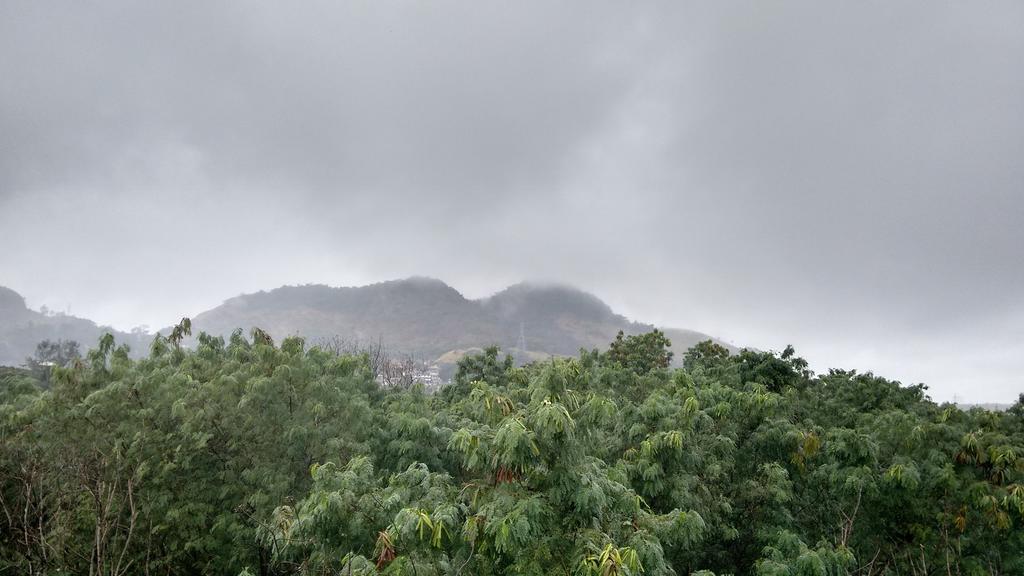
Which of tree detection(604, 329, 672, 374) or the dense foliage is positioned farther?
tree detection(604, 329, 672, 374)

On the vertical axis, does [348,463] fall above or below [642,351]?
below

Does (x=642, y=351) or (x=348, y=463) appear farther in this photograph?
(x=642, y=351)

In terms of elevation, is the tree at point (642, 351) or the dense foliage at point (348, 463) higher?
the tree at point (642, 351)

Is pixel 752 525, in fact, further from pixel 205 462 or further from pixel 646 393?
pixel 205 462

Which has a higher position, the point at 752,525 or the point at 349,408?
the point at 349,408

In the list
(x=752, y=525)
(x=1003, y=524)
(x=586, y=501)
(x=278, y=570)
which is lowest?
(x=278, y=570)

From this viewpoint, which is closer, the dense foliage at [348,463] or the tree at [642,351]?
the dense foliage at [348,463]

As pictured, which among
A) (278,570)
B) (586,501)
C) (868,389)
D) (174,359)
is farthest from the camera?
(868,389)

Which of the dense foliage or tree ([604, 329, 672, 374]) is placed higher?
tree ([604, 329, 672, 374])

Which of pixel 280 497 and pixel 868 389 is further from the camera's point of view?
pixel 868 389

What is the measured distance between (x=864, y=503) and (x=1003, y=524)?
291 centimetres

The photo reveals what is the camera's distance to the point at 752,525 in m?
13.2

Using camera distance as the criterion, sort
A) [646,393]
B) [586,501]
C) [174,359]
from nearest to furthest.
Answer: [586,501] → [174,359] → [646,393]

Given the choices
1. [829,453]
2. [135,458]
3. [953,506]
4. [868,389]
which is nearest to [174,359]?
[135,458]
